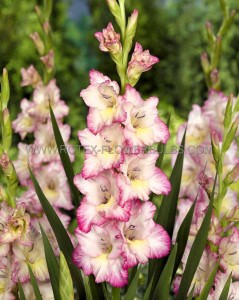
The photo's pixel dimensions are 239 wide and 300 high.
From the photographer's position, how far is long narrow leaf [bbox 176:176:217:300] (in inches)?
53.7

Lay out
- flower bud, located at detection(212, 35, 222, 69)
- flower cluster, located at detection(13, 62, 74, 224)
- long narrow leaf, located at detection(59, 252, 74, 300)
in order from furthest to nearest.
A: flower bud, located at detection(212, 35, 222, 69), flower cluster, located at detection(13, 62, 74, 224), long narrow leaf, located at detection(59, 252, 74, 300)

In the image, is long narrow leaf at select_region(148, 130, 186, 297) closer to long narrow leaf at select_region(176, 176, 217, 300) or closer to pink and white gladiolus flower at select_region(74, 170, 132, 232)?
long narrow leaf at select_region(176, 176, 217, 300)

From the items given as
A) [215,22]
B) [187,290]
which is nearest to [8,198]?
[187,290]

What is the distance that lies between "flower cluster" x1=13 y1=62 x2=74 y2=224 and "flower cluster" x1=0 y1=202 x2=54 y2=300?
20cm

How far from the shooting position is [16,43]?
13.8ft

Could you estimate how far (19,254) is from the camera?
150 centimetres

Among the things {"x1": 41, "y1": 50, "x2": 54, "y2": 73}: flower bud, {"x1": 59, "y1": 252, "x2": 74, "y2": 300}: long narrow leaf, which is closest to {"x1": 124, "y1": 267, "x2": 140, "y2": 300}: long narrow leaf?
{"x1": 59, "y1": 252, "x2": 74, "y2": 300}: long narrow leaf

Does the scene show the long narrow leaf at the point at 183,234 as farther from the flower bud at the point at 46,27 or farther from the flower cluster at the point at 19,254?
the flower bud at the point at 46,27

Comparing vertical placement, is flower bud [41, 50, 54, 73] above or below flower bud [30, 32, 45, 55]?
below

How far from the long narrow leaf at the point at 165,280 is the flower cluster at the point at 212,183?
0.11 meters

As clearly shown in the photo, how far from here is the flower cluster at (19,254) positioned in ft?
4.71

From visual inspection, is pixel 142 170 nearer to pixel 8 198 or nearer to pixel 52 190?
pixel 8 198

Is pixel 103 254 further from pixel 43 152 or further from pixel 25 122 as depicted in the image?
pixel 25 122

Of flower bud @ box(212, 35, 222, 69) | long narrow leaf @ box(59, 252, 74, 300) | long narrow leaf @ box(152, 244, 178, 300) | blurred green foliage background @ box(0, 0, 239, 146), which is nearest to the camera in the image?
long narrow leaf @ box(59, 252, 74, 300)
